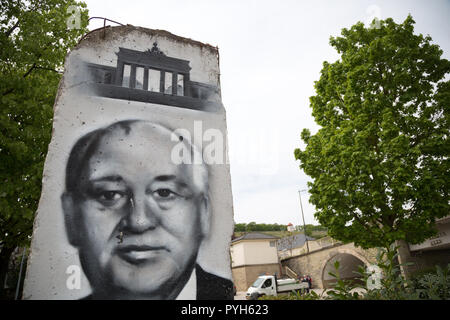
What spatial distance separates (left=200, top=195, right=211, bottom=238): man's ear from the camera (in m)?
4.05

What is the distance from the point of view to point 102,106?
4086 millimetres

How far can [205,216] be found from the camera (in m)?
4.12

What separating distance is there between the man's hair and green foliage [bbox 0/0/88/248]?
13.5 ft

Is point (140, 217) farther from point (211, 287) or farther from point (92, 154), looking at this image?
point (211, 287)

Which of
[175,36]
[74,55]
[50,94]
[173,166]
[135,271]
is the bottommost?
[135,271]

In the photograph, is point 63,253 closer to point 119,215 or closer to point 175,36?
point 119,215

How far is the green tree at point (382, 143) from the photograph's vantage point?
965 cm

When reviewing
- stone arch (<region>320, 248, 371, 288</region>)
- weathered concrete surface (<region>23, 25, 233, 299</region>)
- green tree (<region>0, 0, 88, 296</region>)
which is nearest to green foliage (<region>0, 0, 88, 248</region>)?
green tree (<region>0, 0, 88, 296</region>)

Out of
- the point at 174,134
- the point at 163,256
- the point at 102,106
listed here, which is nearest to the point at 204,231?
the point at 163,256

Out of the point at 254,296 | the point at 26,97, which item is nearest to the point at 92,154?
the point at 26,97

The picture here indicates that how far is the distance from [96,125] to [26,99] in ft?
17.1

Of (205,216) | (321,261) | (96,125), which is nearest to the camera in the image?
(96,125)

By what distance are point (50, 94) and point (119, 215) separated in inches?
244

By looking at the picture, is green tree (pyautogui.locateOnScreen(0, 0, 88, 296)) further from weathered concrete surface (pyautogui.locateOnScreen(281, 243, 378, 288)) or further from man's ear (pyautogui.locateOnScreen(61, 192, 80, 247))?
weathered concrete surface (pyautogui.locateOnScreen(281, 243, 378, 288))
